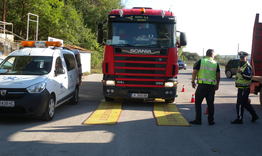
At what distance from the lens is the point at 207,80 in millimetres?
8422

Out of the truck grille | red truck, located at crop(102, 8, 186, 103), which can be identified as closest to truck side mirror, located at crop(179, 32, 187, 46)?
red truck, located at crop(102, 8, 186, 103)

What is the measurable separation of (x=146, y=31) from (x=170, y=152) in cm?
609

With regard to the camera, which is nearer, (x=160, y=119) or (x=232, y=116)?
(x=160, y=119)

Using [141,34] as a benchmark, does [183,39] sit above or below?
below

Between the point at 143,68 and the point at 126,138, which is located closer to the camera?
the point at 126,138

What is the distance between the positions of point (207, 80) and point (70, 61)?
16.4 feet

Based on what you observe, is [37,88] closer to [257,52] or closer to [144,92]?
[144,92]

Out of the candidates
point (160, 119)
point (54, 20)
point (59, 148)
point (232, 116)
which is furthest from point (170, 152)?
point (54, 20)

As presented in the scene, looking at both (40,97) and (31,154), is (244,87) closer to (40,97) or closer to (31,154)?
(40,97)

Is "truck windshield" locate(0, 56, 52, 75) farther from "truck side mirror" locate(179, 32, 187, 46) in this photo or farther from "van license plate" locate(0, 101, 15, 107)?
"truck side mirror" locate(179, 32, 187, 46)

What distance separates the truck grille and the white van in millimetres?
1779

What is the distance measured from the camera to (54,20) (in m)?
32.1

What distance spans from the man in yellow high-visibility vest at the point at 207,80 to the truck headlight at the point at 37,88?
150 inches

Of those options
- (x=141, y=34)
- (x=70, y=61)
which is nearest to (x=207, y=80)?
(x=141, y=34)
